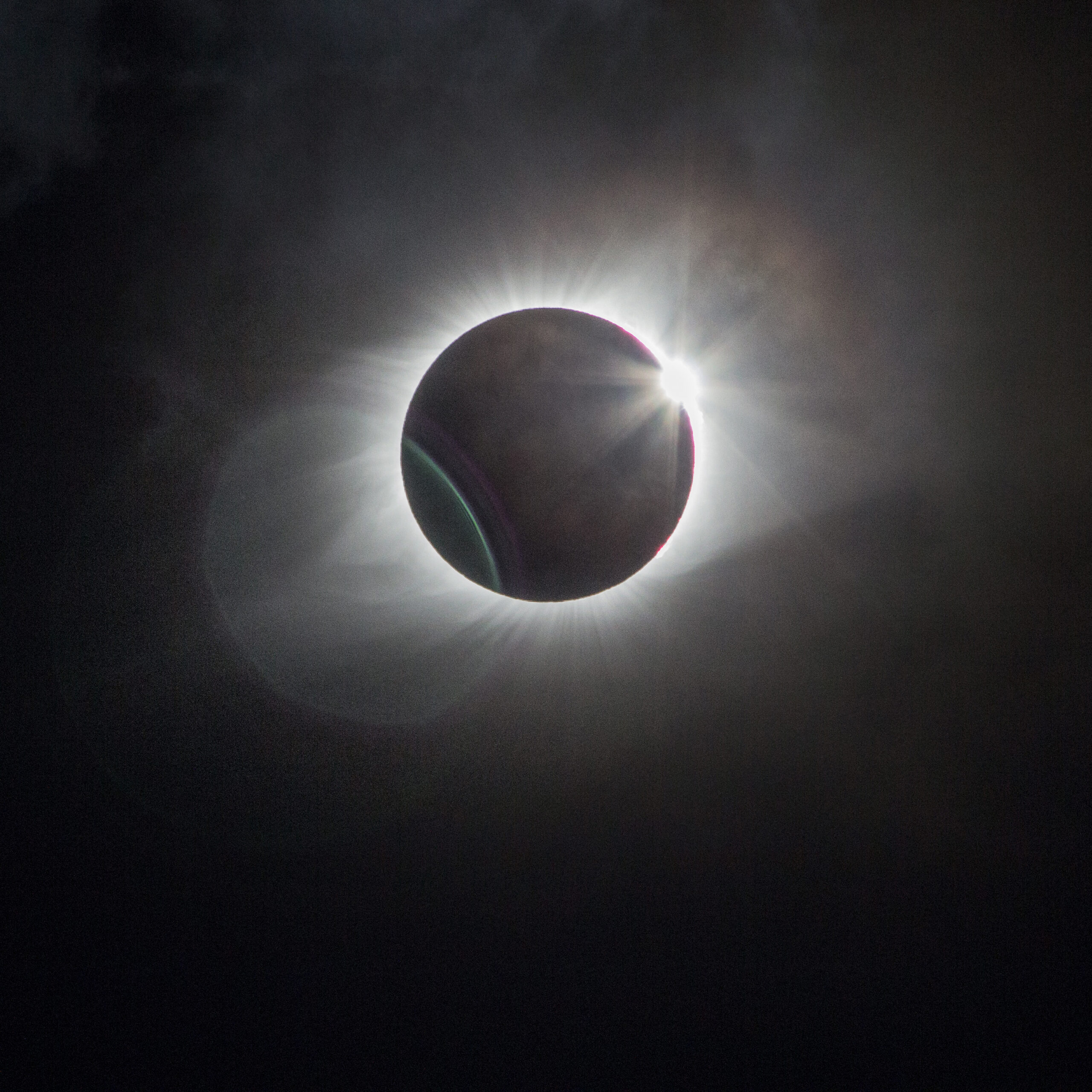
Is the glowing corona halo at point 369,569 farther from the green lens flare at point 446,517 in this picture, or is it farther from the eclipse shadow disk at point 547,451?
the eclipse shadow disk at point 547,451

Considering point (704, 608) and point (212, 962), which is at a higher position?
point (704, 608)

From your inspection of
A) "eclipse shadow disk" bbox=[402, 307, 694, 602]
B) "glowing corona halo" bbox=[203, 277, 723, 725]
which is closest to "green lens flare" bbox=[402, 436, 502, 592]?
"eclipse shadow disk" bbox=[402, 307, 694, 602]

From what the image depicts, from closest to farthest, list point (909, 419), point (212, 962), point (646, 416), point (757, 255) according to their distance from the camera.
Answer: point (646, 416) < point (757, 255) < point (909, 419) < point (212, 962)

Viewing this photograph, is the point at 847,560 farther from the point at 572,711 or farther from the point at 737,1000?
the point at 737,1000

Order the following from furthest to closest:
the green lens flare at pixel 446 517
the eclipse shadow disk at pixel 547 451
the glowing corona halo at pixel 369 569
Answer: the glowing corona halo at pixel 369 569
the green lens flare at pixel 446 517
the eclipse shadow disk at pixel 547 451

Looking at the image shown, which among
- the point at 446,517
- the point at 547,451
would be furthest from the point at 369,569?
the point at 547,451

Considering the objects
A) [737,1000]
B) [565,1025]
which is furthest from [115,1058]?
[737,1000]

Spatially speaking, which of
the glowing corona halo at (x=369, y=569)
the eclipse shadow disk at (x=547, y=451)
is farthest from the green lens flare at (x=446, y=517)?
the glowing corona halo at (x=369, y=569)

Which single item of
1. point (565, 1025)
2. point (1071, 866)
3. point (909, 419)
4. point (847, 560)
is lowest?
point (565, 1025)

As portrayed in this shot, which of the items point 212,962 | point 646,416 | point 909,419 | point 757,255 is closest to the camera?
point 646,416

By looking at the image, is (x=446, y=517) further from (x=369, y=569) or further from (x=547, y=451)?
(x=369, y=569)
